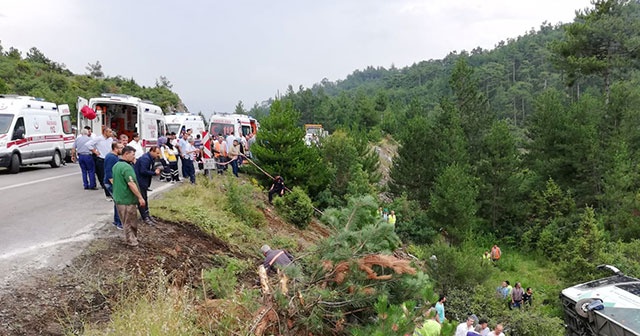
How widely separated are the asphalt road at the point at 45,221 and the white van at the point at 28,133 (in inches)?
49.4

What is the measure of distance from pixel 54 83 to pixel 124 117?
40.7m

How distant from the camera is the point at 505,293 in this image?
1686 cm

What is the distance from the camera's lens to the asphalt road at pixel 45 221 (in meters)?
6.78

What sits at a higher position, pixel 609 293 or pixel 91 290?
pixel 91 290

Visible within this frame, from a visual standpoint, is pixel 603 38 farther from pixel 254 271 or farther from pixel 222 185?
A: pixel 254 271

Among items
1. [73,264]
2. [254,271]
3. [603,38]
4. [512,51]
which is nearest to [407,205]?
[603,38]

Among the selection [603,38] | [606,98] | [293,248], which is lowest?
[293,248]

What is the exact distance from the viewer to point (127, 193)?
7297 mm

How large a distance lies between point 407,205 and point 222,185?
1858cm

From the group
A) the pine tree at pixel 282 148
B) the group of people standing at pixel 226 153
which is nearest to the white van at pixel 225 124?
the pine tree at pixel 282 148

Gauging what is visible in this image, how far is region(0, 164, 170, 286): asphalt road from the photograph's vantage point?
22.2 feet

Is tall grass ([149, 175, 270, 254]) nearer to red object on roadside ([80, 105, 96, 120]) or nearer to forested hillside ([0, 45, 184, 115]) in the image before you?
red object on roadside ([80, 105, 96, 120])

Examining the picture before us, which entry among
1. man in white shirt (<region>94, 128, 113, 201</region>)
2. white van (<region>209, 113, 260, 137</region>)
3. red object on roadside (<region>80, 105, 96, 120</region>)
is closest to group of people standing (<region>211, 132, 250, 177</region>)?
red object on roadside (<region>80, 105, 96, 120</region>)

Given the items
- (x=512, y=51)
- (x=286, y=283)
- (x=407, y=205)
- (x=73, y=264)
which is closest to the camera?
(x=286, y=283)
